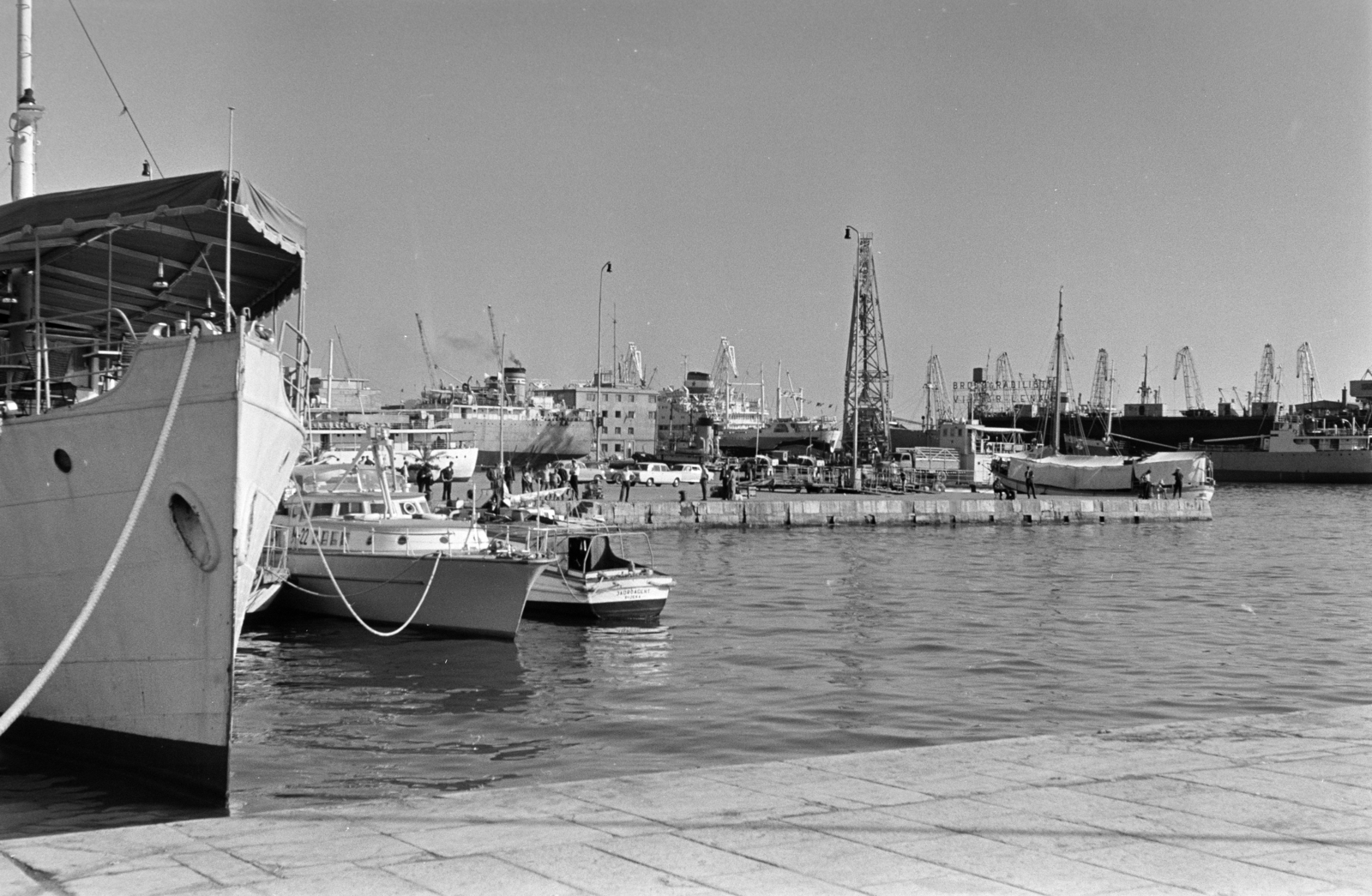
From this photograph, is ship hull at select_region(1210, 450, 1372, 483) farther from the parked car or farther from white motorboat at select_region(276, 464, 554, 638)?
white motorboat at select_region(276, 464, 554, 638)

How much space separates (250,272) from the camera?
62.9 feet

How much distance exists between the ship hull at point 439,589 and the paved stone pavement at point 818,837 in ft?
49.3

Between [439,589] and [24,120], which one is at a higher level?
[24,120]

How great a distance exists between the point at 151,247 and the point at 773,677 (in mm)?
10588

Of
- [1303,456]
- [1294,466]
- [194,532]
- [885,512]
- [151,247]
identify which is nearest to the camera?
[194,532]

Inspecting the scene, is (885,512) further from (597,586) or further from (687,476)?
(597,586)

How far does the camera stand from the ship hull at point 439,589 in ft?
78.6

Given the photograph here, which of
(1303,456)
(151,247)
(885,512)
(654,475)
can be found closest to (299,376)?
(151,247)

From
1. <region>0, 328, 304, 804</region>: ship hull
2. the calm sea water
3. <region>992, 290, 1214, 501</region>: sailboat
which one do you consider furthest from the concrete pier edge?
<region>0, 328, 304, 804</region>: ship hull

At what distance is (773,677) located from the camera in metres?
20.7

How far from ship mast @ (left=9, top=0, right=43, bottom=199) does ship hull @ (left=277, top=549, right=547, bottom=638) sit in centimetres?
889

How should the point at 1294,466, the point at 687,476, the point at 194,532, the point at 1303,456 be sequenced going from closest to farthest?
the point at 194,532, the point at 687,476, the point at 1303,456, the point at 1294,466

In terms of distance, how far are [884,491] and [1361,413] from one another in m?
108

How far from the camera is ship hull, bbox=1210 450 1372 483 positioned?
118m
